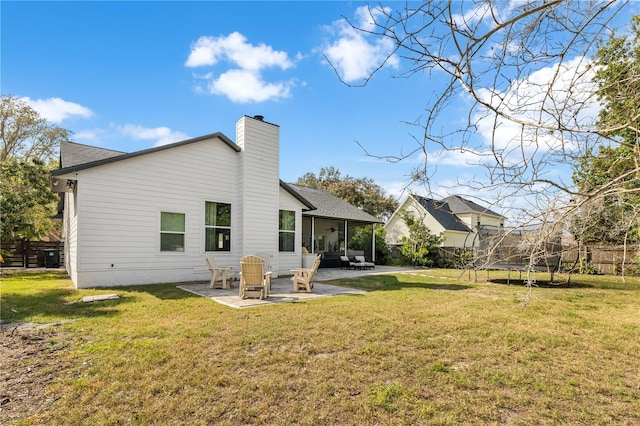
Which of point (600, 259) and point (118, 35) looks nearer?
point (118, 35)

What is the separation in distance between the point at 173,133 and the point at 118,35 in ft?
16.5

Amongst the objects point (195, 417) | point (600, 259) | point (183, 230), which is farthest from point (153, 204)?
point (600, 259)

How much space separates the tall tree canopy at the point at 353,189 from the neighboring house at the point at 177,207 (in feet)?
69.4

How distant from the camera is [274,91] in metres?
8.80

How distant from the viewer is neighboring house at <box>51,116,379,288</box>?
A: 29.6ft

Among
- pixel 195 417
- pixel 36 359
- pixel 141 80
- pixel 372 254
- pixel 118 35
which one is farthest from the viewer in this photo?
pixel 372 254

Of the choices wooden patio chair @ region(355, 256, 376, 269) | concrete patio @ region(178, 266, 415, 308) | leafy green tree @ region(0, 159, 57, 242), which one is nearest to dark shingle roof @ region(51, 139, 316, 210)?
concrete patio @ region(178, 266, 415, 308)

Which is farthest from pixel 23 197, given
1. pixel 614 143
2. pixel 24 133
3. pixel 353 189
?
pixel 353 189

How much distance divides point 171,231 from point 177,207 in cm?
80

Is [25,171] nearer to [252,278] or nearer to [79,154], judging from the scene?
[79,154]

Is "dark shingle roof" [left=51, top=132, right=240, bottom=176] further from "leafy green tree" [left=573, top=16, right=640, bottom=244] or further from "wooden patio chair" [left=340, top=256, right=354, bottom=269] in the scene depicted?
"leafy green tree" [left=573, top=16, right=640, bottom=244]

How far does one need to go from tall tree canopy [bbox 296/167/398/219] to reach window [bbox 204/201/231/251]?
22.3m

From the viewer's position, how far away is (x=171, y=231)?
1030 cm

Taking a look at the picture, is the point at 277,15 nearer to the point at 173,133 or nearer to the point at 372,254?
the point at 173,133
